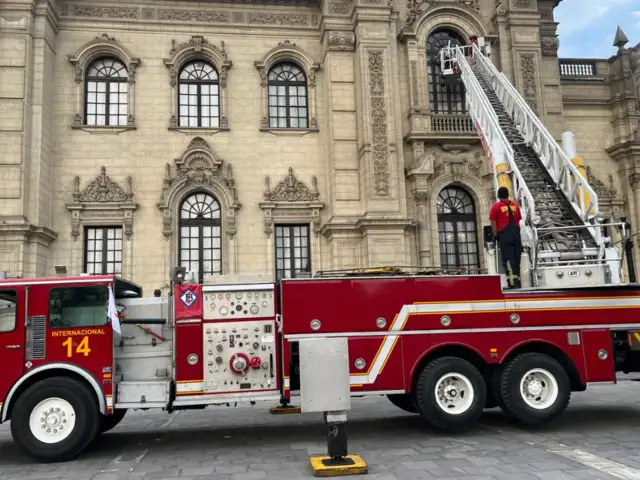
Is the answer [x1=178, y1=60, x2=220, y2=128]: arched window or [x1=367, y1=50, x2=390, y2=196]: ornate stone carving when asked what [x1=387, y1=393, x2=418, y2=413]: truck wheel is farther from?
[x1=178, y1=60, x2=220, y2=128]: arched window

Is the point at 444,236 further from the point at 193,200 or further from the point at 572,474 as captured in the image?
the point at 572,474

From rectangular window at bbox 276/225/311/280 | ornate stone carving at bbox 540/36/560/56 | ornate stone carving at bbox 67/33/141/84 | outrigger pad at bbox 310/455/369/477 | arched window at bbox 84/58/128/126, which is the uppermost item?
ornate stone carving at bbox 540/36/560/56

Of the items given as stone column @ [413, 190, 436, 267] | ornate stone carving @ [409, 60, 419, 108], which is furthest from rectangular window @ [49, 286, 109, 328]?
ornate stone carving @ [409, 60, 419, 108]

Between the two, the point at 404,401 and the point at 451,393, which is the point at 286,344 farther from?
the point at 404,401

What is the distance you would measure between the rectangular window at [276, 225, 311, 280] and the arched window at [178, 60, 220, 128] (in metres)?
4.50

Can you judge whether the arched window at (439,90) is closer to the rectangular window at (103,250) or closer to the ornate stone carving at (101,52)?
the ornate stone carving at (101,52)

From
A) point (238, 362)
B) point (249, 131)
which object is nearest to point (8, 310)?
point (238, 362)

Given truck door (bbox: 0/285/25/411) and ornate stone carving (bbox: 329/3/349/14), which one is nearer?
truck door (bbox: 0/285/25/411)

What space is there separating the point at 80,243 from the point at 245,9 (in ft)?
33.3

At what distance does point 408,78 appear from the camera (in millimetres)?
20828

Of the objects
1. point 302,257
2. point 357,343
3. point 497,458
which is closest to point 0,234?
point 302,257

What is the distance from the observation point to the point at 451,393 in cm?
904

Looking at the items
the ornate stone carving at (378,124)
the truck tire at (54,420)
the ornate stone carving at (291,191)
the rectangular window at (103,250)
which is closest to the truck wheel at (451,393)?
the truck tire at (54,420)

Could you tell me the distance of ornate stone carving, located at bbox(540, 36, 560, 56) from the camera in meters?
22.5
